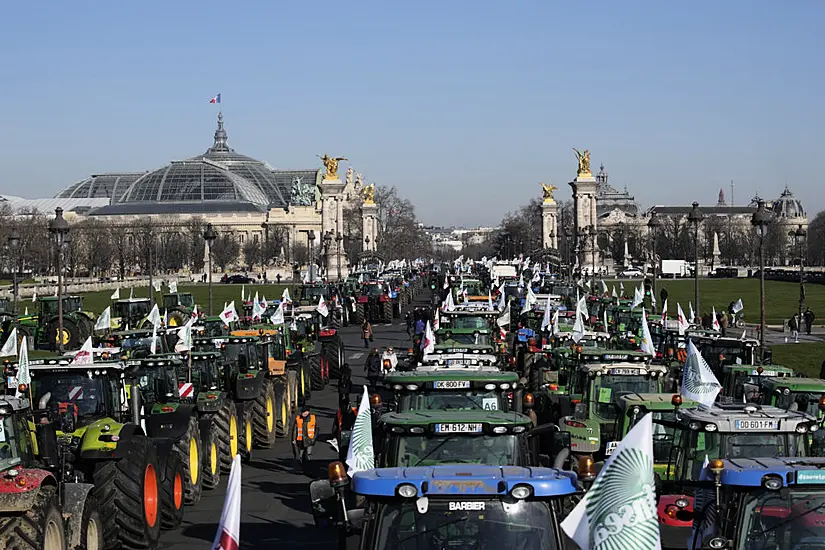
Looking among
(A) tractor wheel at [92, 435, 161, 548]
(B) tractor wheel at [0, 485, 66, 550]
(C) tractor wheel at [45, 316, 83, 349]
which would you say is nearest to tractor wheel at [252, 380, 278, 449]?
(A) tractor wheel at [92, 435, 161, 548]

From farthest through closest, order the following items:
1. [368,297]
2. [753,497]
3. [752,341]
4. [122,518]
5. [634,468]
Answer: [368,297], [752,341], [122,518], [753,497], [634,468]

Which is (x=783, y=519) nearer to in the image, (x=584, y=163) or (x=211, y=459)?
(x=211, y=459)

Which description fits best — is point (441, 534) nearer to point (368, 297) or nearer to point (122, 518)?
point (122, 518)

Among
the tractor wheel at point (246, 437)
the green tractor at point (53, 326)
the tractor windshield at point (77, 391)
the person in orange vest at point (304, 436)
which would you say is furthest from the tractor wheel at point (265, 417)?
the green tractor at point (53, 326)

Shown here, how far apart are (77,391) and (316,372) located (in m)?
18.9

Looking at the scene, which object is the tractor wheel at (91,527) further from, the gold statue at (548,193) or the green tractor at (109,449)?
the gold statue at (548,193)

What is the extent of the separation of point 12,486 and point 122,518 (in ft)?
10.6

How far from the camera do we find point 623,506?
7434mm

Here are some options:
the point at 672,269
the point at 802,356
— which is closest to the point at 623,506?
the point at 802,356

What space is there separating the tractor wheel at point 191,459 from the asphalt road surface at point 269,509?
21 cm

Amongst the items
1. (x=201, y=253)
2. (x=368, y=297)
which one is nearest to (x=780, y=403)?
(x=368, y=297)

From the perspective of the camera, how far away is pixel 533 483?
8.06m

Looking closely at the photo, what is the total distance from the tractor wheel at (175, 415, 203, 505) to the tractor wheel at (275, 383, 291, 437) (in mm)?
6921

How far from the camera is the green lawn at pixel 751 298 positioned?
72144 mm
